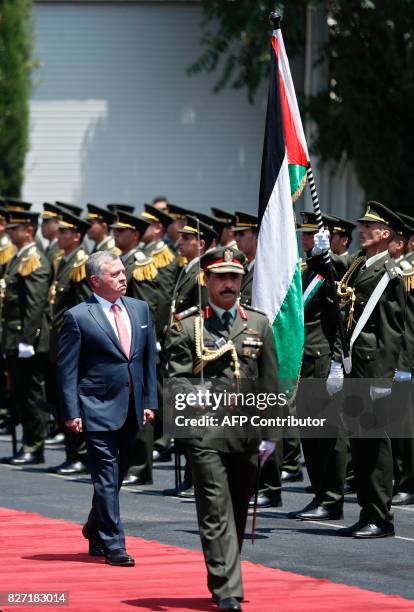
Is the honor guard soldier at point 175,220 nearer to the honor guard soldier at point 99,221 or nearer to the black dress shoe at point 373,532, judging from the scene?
the honor guard soldier at point 99,221

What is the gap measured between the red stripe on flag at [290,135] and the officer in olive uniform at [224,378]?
228 cm

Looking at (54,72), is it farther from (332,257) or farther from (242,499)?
(242,499)

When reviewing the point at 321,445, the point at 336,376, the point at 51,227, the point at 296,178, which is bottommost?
the point at 321,445

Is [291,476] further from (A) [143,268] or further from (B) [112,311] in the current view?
(B) [112,311]

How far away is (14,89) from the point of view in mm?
24531

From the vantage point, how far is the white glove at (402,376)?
11688mm

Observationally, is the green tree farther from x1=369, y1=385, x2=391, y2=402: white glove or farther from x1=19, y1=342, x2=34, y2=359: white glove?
x1=369, y1=385, x2=391, y2=402: white glove

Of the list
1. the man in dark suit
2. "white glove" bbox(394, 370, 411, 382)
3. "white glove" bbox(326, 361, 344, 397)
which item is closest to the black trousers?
the man in dark suit

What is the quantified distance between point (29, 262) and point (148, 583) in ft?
20.3

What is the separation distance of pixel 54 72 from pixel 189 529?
16.4 meters

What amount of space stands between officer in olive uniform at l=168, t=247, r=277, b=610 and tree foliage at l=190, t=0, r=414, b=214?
1351 centimetres

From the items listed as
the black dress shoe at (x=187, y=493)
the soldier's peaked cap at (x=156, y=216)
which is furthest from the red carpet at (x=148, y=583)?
the soldier's peaked cap at (x=156, y=216)

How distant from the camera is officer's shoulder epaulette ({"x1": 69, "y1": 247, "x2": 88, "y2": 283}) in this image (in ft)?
45.4

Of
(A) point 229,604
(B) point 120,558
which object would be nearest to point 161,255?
(B) point 120,558
